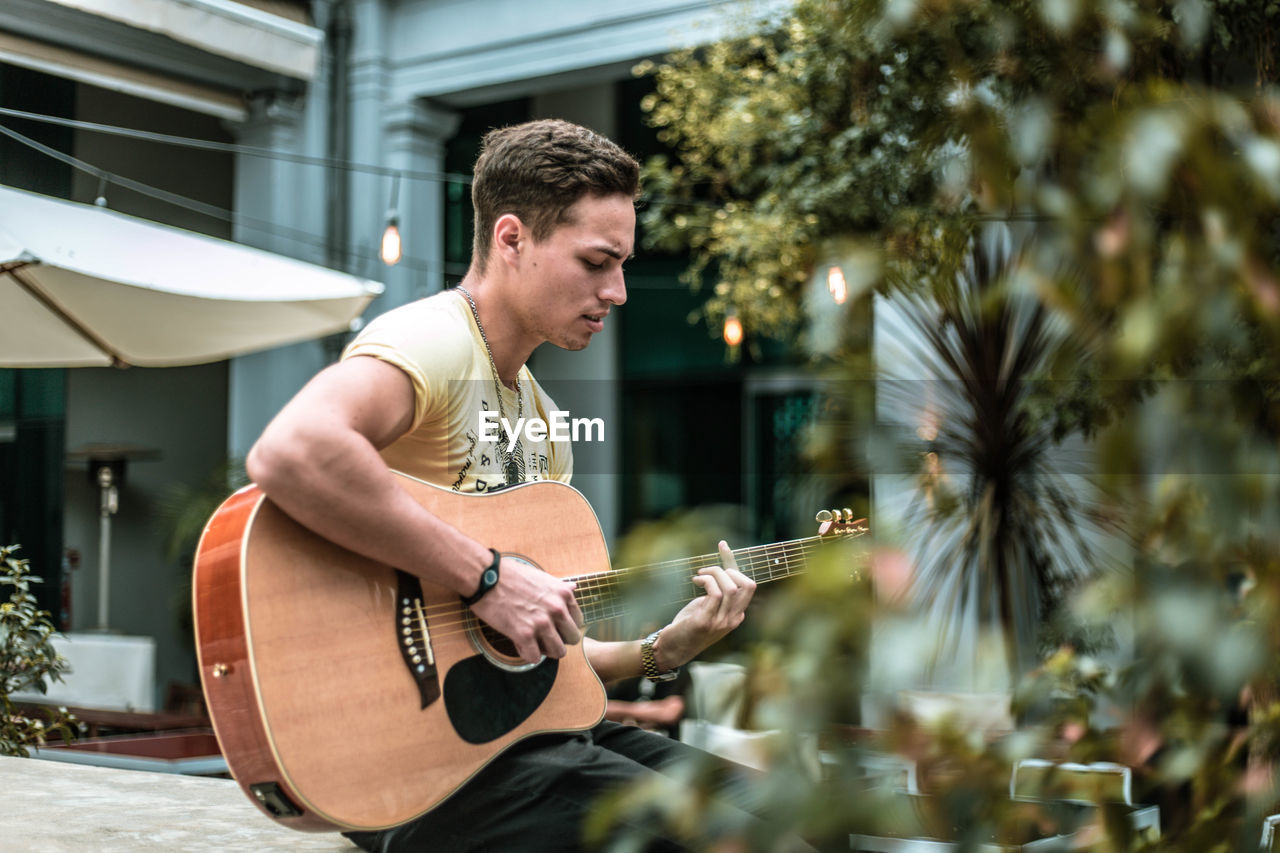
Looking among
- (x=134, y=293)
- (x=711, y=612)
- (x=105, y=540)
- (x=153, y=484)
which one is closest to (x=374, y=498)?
(x=711, y=612)

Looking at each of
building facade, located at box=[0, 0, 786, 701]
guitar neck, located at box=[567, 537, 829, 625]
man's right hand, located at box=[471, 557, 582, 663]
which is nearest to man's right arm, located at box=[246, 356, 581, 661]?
man's right hand, located at box=[471, 557, 582, 663]

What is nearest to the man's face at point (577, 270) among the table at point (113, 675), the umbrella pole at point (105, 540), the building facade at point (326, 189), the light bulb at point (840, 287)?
the light bulb at point (840, 287)

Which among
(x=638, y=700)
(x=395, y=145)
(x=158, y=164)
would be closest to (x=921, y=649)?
(x=638, y=700)

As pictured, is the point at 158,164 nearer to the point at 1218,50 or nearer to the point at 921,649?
the point at 1218,50

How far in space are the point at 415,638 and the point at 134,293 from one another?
10.7ft

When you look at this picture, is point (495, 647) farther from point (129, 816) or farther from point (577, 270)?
point (129, 816)

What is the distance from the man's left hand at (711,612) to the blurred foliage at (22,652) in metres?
2.39

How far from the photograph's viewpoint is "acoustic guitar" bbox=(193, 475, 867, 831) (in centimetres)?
141

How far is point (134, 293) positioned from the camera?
14.4 feet

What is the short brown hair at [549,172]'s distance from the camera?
1.76 meters

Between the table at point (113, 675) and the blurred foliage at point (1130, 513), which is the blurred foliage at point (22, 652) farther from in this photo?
the blurred foliage at point (1130, 513)

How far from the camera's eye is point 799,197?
210 inches

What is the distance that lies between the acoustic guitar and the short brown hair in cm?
41

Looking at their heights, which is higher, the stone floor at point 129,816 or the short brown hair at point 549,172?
the short brown hair at point 549,172
